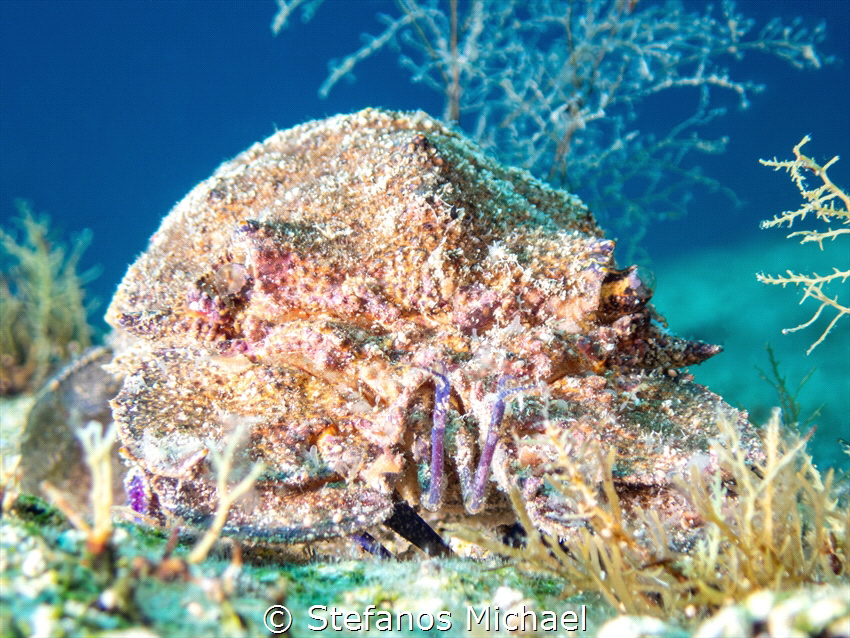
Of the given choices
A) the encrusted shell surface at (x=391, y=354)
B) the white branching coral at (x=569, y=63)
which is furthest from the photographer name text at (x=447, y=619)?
the white branching coral at (x=569, y=63)

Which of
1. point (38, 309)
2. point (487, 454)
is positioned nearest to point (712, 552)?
point (487, 454)

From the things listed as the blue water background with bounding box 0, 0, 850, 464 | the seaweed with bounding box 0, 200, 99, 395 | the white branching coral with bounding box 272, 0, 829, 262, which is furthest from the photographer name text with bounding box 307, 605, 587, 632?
the blue water background with bounding box 0, 0, 850, 464

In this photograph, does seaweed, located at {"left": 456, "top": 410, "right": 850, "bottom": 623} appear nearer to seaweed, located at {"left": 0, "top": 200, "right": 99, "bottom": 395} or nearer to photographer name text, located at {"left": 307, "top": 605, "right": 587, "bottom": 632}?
photographer name text, located at {"left": 307, "top": 605, "right": 587, "bottom": 632}

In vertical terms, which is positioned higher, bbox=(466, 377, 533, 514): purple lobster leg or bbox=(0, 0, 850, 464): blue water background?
bbox=(0, 0, 850, 464): blue water background

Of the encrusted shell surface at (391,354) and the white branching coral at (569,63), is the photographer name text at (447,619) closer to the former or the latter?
the encrusted shell surface at (391,354)

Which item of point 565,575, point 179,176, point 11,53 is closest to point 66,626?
point 565,575

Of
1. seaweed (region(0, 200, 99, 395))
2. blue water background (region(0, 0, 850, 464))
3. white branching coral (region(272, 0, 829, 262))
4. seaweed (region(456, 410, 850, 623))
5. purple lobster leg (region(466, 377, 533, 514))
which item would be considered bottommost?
seaweed (region(456, 410, 850, 623))

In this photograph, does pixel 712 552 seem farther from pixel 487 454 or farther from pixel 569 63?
pixel 569 63
